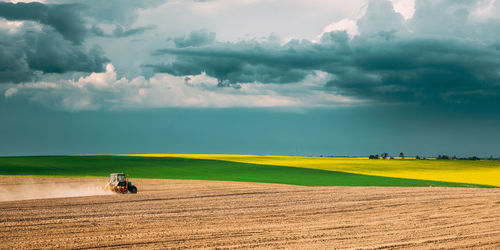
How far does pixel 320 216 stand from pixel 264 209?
135 inches

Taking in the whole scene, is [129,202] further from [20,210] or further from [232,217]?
[232,217]

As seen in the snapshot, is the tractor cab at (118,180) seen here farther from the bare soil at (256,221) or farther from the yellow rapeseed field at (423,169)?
the yellow rapeseed field at (423,169)

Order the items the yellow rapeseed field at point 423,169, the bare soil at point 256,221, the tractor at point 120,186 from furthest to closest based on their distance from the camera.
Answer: the yellow rapeseed field at point 423,169 → the tractor at point 120,186 → the bare soil at point 256,221

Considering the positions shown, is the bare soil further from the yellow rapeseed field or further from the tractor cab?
the yellow rapeseed field

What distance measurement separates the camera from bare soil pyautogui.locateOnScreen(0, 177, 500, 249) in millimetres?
15844

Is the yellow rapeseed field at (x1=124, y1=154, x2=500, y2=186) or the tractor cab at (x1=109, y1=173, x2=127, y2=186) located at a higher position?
the tractor cab at (x1=109, y1=173, x2=127, y2=186)

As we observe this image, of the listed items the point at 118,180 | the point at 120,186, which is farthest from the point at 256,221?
the point at 118,180

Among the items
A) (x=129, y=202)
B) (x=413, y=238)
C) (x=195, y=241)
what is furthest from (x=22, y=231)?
(x=413, y=238)

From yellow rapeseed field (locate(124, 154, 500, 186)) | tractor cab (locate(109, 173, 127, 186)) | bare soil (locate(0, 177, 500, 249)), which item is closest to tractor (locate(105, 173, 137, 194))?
tractor cab (locate(109, 173, 127, 186))

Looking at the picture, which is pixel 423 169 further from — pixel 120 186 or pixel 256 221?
pixel 256 221

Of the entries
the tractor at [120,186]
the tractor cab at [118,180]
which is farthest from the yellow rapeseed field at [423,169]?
the tractor cab at [118,180]

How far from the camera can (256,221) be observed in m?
20.5

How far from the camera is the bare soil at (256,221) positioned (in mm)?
15844

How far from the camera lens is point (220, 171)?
60.4 m
